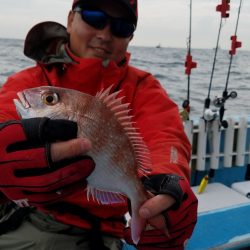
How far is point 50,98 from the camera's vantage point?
4.98ft

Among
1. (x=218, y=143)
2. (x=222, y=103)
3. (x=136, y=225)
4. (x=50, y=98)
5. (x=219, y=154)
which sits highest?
(x=50, y=98)

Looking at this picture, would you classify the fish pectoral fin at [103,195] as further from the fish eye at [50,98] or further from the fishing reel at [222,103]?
the fishing reel at [222,103]

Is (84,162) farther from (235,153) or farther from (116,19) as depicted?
(235,153)

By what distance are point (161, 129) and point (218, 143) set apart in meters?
2.69

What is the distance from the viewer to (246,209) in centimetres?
336

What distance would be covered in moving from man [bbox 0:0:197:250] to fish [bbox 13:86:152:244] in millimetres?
97

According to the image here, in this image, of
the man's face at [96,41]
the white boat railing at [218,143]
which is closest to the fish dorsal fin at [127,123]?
the man's face at [96,41]

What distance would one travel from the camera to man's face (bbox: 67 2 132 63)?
216cm

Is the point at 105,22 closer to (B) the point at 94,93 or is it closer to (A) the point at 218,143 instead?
(B) the point at 94,93

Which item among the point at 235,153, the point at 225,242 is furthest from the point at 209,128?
the point at 225,242

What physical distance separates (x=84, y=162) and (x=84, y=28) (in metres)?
0.95

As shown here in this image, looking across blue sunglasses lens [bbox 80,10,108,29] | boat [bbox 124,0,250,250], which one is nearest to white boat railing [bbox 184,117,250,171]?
boat [bbox 124,0,250,250]

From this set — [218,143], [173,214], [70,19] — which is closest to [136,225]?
[173,214]

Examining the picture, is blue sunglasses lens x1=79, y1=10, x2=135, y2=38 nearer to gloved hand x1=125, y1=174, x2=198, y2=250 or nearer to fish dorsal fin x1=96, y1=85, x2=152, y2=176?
fish dorsal fin x1=96, y1=85, x2=152, y2=176
